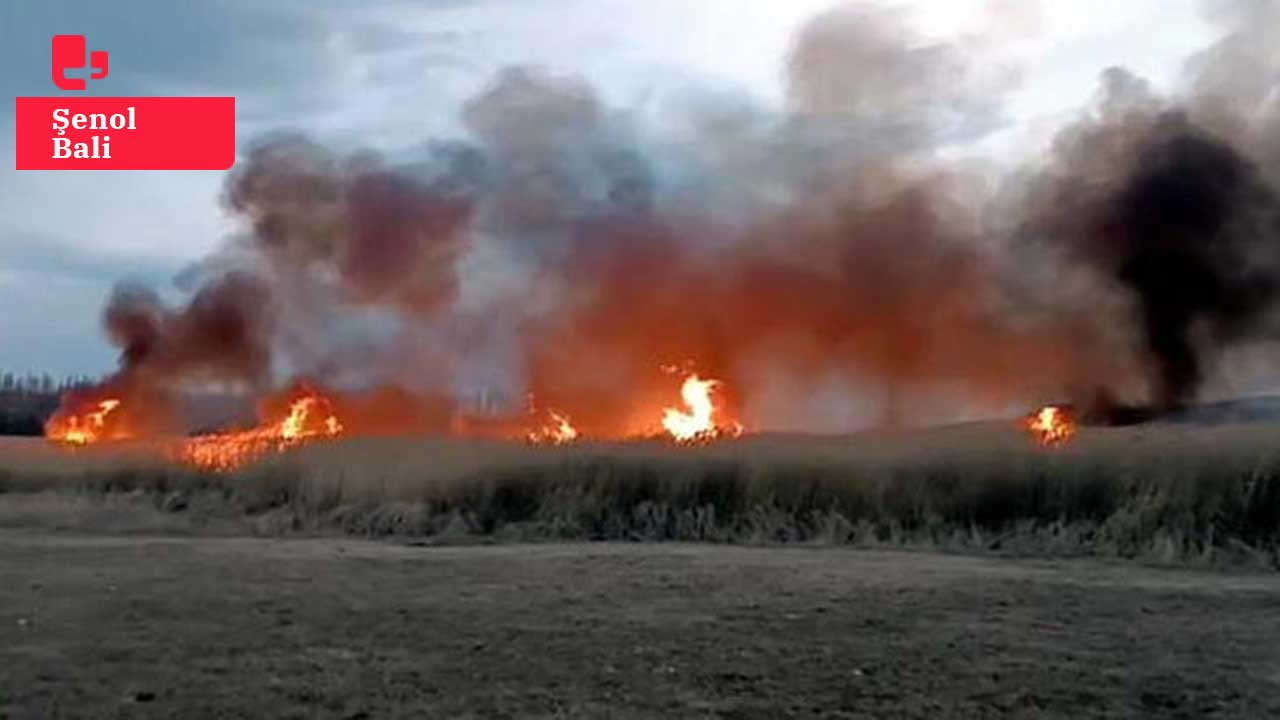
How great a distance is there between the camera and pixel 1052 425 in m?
29.0

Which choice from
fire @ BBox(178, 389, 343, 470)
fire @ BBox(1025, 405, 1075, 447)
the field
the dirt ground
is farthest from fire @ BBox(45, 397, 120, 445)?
the dirt ground

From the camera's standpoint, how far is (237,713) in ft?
23.5

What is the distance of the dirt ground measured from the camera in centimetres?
755

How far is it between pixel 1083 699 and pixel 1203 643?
7.74 ft

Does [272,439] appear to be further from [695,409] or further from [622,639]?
[622,639]

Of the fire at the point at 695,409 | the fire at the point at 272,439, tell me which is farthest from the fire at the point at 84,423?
the fire at the point at 695,409

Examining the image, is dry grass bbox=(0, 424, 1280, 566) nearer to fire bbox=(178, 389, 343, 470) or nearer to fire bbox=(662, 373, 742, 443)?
fire bbox=(178, 389, 343, 470)

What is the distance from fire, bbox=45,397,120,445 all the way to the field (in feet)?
61.1

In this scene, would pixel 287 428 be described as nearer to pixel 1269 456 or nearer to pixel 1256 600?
pixel 1269 456

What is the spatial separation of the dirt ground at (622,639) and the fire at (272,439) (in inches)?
466

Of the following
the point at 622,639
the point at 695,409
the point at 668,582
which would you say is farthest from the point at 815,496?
the point at 695,409

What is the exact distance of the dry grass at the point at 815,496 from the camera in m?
17.7

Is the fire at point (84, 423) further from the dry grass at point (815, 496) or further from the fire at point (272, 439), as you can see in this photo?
the dry grass at point (815, 496)

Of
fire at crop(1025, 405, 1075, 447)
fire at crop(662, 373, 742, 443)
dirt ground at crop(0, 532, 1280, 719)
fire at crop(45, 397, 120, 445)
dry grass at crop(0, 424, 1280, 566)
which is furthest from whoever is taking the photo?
fire at crop(45, 397, 120, 445)
